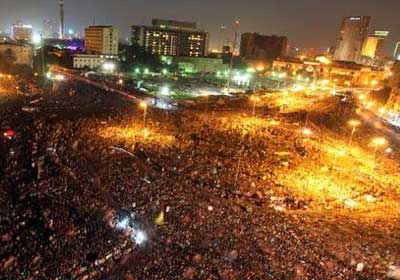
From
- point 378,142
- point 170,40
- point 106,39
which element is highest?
point 170,40

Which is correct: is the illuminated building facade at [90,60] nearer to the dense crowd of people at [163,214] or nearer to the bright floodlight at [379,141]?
the dense crowd of people at [163,214]

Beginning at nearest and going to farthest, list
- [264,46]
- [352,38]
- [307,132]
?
1. [307,132]
2. [264,46]
3. [352,38]

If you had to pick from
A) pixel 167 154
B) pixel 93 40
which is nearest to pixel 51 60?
pixel 93 40

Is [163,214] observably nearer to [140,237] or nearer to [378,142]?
[140,237]

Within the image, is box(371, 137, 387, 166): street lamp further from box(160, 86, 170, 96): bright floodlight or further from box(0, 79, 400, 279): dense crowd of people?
box(160, 86, 170, 96): bright floodlight

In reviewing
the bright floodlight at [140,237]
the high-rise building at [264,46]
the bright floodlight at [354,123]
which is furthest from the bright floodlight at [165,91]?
the high-rise building at [264,46]

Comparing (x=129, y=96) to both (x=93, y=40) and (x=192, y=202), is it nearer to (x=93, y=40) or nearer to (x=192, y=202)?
(x=192, y=202)

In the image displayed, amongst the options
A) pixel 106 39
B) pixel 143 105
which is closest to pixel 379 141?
pixel 143 105
